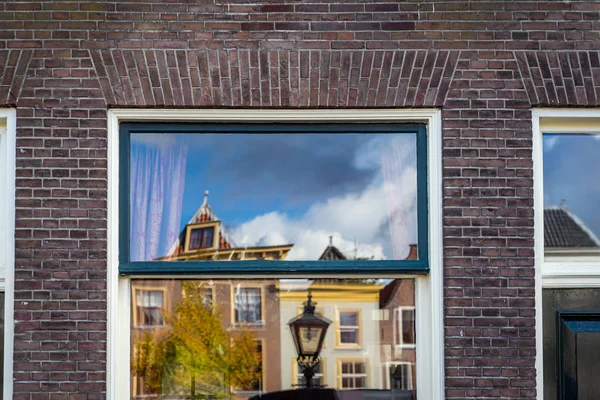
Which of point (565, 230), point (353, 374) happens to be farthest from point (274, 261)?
point (565, 230)

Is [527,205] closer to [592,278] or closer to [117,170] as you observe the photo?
[592,278]

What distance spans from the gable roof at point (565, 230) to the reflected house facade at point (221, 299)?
1.80 m

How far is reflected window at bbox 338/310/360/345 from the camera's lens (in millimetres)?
5883

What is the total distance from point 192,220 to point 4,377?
5.22 feet

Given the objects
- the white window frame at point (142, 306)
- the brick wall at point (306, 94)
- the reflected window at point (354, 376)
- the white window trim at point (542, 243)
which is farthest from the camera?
the reflected window at point (354, 376)

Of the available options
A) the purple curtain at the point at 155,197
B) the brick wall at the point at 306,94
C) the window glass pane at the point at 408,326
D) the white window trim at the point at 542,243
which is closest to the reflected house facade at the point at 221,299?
the purple curtain at the point at 155,197

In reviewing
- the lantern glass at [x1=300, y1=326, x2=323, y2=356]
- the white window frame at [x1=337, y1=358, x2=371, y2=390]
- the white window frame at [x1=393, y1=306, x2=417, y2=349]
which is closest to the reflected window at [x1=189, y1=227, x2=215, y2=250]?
the lantern glass at [x1=300, y1=326, x2=323, y2=356]

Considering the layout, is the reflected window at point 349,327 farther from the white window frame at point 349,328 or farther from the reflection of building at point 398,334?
the reflection of building at point 398,334

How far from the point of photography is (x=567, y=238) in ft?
19.1

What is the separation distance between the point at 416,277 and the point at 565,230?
3.57 ft

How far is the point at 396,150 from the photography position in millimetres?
5773

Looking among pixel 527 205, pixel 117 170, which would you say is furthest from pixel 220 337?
pixel 527 205

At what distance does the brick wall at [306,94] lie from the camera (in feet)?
18.0

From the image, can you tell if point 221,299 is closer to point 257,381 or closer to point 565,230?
point 257,381
